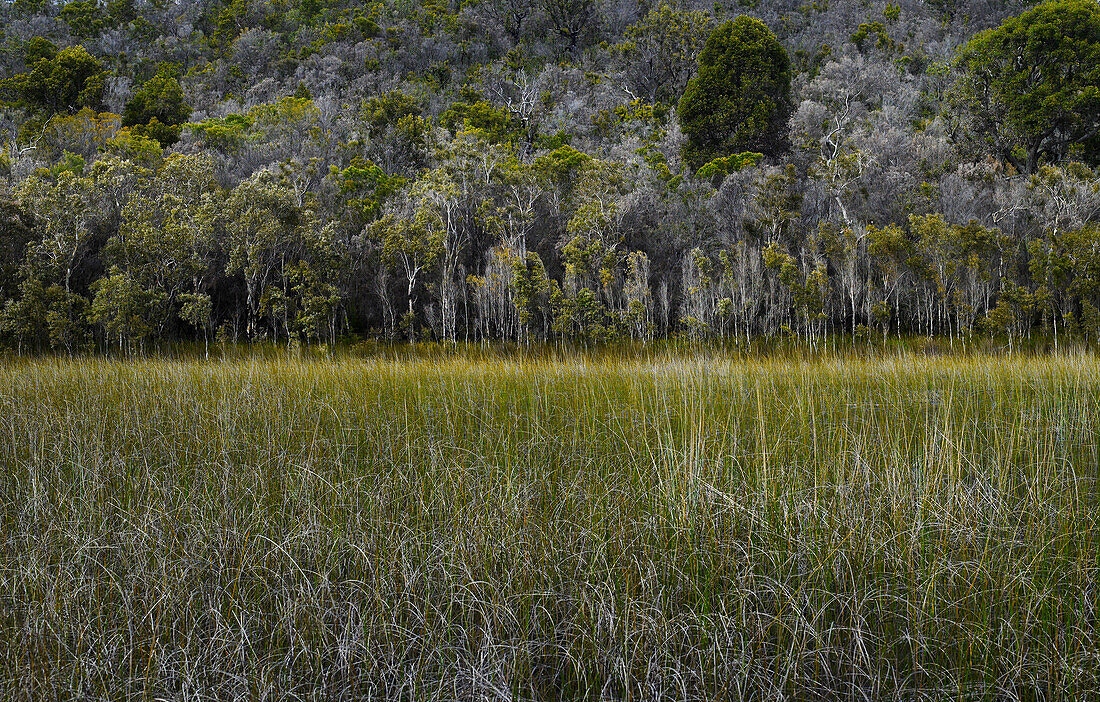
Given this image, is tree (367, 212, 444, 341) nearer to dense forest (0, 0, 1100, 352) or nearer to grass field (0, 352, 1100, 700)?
dense forest (0, 0, 1100, 352)

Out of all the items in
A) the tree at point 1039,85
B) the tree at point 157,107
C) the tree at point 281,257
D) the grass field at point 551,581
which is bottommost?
the grass field at point 551,581

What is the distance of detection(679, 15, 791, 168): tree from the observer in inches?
1156

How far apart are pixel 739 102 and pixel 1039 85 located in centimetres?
1094

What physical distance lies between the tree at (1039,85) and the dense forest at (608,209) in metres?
0.08

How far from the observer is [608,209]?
22328 millimetres

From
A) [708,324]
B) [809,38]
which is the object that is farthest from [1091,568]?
[809,38]

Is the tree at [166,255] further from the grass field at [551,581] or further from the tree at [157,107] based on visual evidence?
the tree at [157,107]

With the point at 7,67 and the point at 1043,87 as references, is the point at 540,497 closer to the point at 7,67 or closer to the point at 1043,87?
the point at 1043,87

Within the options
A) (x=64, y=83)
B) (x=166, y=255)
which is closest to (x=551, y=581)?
(x=166, y=255)

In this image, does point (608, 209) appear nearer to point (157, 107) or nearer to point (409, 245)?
point (409, 245)

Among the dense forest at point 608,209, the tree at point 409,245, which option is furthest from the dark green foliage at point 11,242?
the tree at point 409,245

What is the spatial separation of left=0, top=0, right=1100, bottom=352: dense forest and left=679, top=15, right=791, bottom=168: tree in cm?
13

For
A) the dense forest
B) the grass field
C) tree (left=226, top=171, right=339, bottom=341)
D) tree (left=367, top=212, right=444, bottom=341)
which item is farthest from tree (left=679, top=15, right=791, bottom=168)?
the grass field

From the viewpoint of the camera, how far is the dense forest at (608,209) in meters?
18.2
